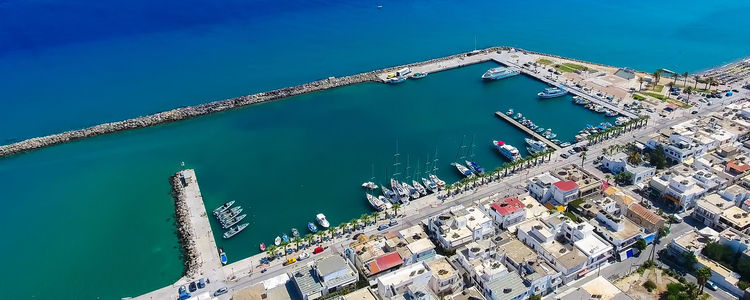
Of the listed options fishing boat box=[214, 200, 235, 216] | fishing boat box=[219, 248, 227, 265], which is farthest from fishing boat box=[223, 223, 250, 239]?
fishing boat box=[214, 200, 235, 216]

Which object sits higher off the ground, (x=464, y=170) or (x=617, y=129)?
(x=617, y=129)

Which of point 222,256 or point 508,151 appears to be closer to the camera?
point 222,256

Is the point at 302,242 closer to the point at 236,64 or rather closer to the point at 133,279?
the point at 133,279

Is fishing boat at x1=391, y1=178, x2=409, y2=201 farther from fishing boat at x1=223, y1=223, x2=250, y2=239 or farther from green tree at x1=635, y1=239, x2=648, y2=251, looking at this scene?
green tree at x1=635, y1=239, x2=648, y2=251

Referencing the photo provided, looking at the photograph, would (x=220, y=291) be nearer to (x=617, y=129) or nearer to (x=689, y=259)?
(x=689, y=259)

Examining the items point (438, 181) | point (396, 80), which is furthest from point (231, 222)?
point (396, 80)

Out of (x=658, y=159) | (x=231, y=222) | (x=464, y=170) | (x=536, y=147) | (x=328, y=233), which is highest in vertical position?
(x=231, y=222)

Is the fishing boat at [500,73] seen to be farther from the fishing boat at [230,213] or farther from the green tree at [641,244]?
the fishing boat at [230,213]
